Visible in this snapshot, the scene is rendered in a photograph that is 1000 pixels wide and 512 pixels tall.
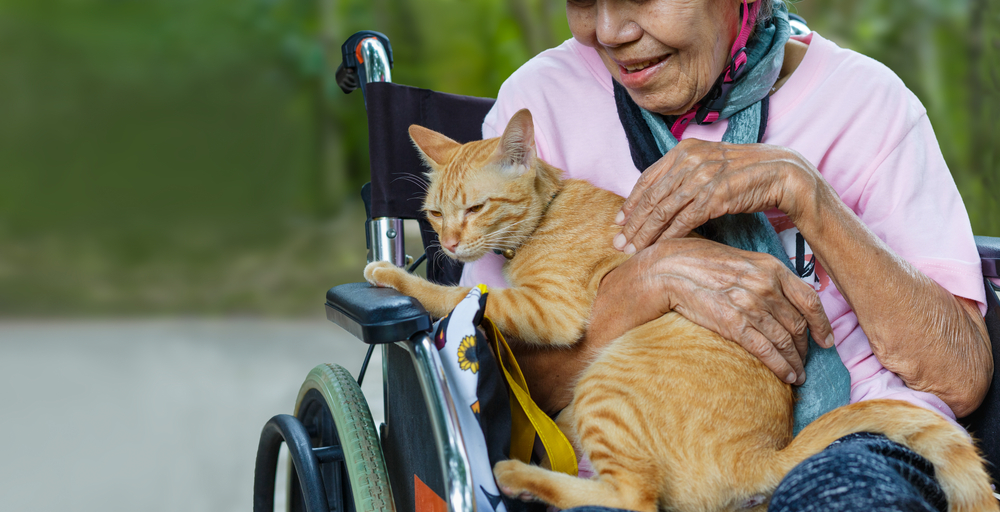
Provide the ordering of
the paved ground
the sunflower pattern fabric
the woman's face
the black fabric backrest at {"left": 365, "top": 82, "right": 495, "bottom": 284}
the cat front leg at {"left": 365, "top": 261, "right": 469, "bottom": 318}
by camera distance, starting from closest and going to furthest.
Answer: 1. the sunflower pattern fabric
2. the woman's face
3. the cat front leg at {"left": 365, "top": 261, "right": 469, "bottom": 318}
4. the black fabric backrest at {"left": 365, "top": 82, "right": 495, "bottom": 284}
5. the paved ground

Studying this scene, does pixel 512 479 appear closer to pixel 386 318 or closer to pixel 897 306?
pixel 386 318

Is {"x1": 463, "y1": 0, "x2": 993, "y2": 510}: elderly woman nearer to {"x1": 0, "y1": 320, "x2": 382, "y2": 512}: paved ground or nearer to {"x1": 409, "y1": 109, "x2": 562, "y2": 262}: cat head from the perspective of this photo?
{"x1": 409, "y1": 109, "x2": 562, "y2": 262}: cat head

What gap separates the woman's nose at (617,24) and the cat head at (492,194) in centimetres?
20

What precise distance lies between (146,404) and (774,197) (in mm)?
3636

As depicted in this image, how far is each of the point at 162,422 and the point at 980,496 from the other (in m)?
3.60

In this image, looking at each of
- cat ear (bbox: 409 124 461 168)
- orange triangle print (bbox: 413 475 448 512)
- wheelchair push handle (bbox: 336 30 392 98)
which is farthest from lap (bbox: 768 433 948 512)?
wheelchair push handle (bbox: 336 30 392 98)

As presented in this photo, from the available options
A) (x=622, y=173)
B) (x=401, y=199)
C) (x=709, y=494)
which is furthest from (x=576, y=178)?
(x=709, y=494)

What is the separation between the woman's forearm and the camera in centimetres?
114

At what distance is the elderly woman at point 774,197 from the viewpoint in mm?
1134

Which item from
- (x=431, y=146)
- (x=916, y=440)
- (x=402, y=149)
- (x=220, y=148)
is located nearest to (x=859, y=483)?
(x=916, y=440)

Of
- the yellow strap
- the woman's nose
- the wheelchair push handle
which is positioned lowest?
the yellow strap

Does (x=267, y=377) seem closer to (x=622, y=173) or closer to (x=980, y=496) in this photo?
(x=622, y=173)

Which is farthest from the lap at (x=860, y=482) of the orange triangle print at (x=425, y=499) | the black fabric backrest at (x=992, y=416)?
the orange triangle print at (x=425, y=499)

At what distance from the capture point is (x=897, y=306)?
1148 millimetres
